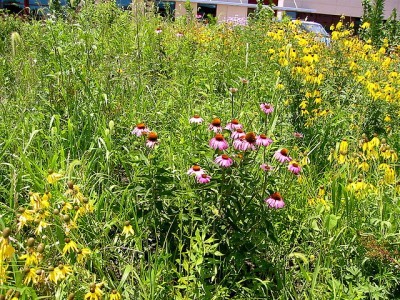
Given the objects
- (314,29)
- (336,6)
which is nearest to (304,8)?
(336,6)

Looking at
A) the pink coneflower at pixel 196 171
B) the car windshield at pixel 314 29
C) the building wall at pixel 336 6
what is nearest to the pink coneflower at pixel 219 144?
the pink coneflower at pixel 196 171

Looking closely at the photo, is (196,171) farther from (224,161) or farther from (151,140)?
(151,140)

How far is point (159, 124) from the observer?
2.91 metres

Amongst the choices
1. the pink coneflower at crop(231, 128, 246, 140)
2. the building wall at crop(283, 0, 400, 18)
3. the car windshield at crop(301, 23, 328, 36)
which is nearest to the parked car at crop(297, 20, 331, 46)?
the car windshield at crop(301, 23, 328, 36)

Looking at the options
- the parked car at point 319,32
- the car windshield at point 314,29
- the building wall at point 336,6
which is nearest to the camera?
the parked car at point 319,32

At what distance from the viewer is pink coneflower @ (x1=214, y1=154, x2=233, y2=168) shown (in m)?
A: 1.68

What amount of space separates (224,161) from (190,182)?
27 cm

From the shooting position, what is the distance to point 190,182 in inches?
74.7

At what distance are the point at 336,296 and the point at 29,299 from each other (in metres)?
1.13

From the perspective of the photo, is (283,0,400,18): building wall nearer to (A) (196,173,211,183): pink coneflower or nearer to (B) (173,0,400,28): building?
(B) (173,0,400,28): building

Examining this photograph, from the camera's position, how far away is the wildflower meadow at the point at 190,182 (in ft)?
5.36

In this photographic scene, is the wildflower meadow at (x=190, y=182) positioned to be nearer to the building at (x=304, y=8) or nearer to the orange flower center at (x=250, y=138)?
the orange flower center at (x=250, y=138)

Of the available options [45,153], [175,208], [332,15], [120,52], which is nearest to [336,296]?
[175,208]

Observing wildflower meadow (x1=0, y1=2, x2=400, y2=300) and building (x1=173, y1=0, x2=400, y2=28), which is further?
building (x1=173, y1=0, x2=400, y2=28)
